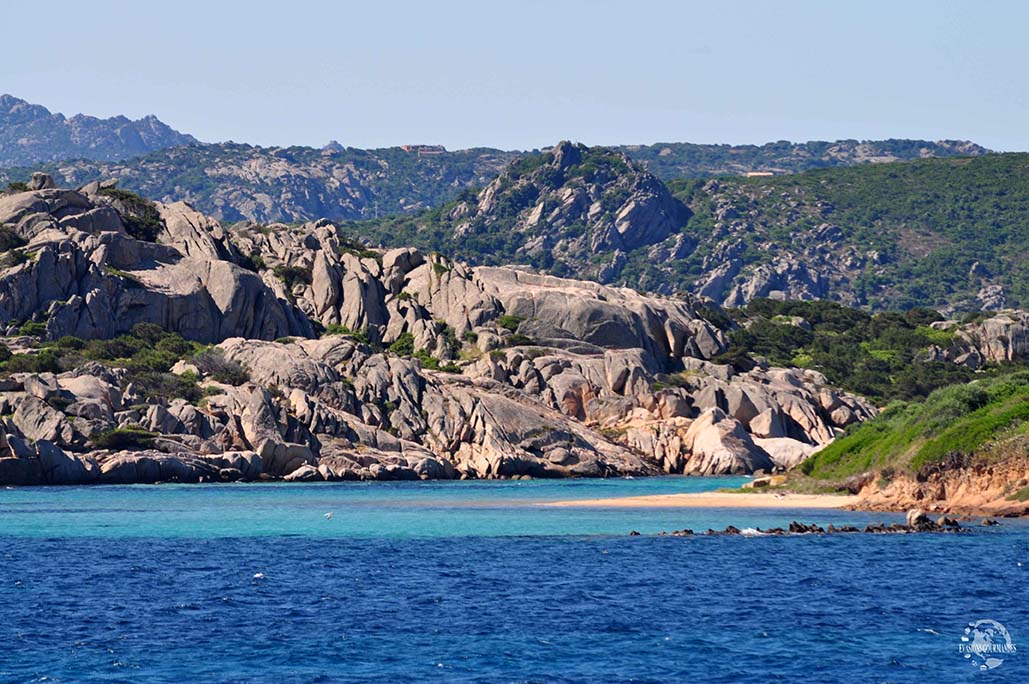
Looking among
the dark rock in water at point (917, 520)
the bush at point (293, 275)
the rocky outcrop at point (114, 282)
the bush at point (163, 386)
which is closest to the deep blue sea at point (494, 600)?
the dark rock in water at point (917, 520)

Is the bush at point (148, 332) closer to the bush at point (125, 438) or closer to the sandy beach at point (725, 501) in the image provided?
the bush at point (125, 438)

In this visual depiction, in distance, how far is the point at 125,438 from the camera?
10756 cm

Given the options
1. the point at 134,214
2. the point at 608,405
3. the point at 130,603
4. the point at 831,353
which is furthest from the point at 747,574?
the point at 831,353

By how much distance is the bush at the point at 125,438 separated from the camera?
10662 cm

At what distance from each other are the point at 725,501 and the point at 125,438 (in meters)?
47.2

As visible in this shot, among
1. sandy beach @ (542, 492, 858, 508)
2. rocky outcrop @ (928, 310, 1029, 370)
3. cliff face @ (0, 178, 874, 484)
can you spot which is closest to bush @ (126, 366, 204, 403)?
cliff face @ (0, 178, 874, 484)

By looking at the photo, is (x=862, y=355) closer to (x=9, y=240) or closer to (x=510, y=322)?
(x=510, y=322)

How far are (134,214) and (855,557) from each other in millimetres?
118694

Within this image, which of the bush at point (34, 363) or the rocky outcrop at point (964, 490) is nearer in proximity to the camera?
the rocky outcrop at point (964, 490)

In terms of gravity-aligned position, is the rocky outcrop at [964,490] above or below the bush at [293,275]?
below

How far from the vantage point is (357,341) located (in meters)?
133

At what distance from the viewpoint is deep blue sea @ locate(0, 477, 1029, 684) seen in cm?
3353

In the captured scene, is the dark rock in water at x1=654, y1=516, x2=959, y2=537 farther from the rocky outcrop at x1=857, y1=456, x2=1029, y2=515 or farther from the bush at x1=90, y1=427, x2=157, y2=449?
Answer: the bush at x1=90, y1=427, x2=157, y2=449

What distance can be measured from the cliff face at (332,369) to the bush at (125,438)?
0.20 metres
